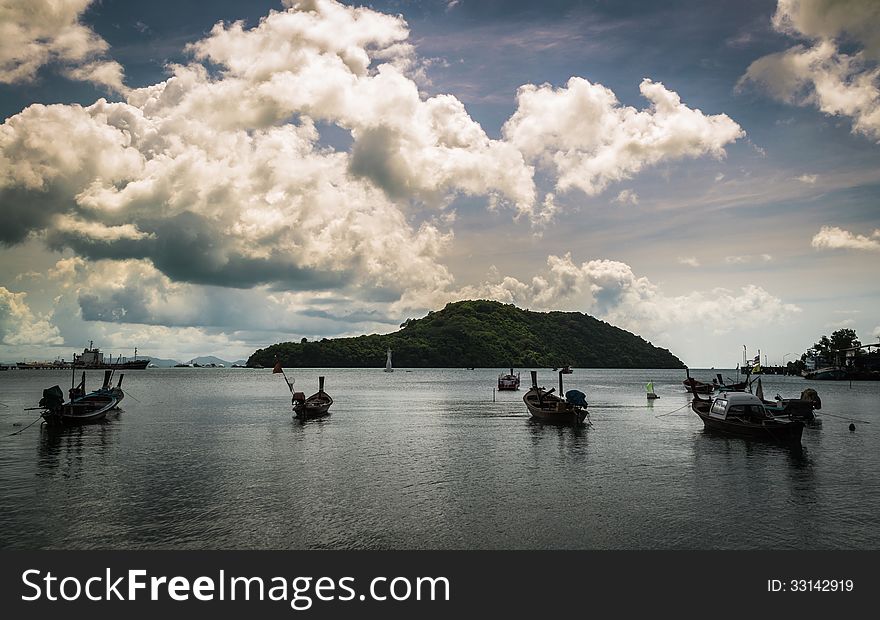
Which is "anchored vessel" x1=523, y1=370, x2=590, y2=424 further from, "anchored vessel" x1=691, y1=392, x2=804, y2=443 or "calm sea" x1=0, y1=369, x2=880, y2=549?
"anchored vessel" x1=691, y1=392, x2=804, y2=443

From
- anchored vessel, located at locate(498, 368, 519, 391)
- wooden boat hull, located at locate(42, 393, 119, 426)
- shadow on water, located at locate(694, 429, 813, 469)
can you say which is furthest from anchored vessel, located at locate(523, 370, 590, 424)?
anchored vessel, located at locate(498, 368, 519, 391)

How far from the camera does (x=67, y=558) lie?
21391 mm

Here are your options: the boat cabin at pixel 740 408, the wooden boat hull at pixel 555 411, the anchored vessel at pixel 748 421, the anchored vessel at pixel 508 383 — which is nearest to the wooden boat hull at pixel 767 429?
the anchored vessel at pixel 748 421

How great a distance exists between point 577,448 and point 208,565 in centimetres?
3444

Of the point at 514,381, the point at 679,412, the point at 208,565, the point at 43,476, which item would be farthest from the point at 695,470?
the point at 514,381

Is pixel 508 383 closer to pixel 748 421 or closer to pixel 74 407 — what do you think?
pixel 748 421

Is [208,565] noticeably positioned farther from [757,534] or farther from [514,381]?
[514,381]

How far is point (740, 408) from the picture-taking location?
176 ft

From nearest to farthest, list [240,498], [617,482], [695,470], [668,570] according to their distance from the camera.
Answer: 1. [668,570]
2. [240,498]
3. [617,482]
4. [695,470]

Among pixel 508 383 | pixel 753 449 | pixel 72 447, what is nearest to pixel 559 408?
pixel 753 449

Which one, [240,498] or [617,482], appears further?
[617,482]

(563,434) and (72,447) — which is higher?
(72,447)

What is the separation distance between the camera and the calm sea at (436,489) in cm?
2361

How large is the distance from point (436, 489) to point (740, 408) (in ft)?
113
